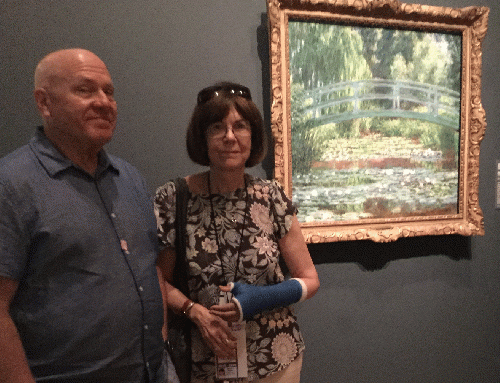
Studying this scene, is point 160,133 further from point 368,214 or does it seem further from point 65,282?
point 368,214

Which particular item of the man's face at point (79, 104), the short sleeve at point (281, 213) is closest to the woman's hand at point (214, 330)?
the short sleeve at point (281, 213)

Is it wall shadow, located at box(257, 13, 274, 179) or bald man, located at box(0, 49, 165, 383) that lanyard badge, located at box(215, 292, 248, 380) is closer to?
bald man, located at box(0, 49, 165, 383)

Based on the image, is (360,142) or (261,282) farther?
(360,142)

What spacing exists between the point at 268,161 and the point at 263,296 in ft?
2.11

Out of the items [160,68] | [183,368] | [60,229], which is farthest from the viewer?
[160,68]

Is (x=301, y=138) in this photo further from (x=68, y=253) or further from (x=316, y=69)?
(x=68, y=253)

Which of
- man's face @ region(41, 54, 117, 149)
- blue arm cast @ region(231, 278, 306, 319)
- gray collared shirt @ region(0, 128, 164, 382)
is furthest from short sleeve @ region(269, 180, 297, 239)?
man's face @ region(41, 54, 117, 149)

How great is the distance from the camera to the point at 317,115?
1.46m

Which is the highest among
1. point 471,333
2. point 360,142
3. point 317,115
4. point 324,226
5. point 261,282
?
point 317,115

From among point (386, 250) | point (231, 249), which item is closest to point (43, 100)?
point (231, 249)

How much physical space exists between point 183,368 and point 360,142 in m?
1.11

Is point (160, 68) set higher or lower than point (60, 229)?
higher

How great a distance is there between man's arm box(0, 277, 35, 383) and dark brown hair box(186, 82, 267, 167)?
585 mm

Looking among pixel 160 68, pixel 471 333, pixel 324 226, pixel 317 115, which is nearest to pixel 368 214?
pixel 324 226
